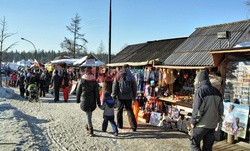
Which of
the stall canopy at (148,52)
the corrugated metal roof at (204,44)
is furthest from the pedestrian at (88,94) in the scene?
the stall canopy at (148,52)

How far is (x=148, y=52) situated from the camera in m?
13.7

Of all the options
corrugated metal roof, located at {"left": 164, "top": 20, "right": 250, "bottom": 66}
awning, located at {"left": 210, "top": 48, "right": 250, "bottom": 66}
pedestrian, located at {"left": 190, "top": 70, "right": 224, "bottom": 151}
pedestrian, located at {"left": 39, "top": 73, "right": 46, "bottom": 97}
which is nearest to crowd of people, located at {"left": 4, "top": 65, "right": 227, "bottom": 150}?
pedestrian, located at {"left": 190, "top": 70, "right": 224, "bottom": 151}

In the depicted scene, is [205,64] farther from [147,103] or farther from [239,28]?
[147,103]

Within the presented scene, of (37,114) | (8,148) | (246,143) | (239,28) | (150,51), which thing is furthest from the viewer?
(150,51)

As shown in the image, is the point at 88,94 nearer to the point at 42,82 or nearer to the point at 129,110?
the point at 129,110

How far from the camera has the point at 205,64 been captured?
7.86 metres

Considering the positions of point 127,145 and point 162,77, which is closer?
point 127,145

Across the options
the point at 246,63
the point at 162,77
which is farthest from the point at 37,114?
the point at 246,63

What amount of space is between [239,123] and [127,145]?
2.94 m

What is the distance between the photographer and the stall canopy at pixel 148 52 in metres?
11.8

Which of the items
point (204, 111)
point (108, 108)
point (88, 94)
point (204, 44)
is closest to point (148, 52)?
point (204, 44)

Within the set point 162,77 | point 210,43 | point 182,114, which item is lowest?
point 182,114

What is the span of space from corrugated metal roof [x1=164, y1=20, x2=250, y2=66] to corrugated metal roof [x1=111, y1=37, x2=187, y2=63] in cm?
131

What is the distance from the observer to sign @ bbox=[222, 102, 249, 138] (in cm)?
650
